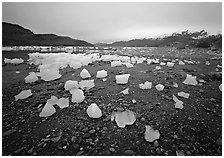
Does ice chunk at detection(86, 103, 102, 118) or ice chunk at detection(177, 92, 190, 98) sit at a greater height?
ice chunk at detection(177, 92, 190, 98)

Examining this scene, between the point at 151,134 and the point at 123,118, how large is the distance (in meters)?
0.42

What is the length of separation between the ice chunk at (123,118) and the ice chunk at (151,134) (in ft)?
0.78

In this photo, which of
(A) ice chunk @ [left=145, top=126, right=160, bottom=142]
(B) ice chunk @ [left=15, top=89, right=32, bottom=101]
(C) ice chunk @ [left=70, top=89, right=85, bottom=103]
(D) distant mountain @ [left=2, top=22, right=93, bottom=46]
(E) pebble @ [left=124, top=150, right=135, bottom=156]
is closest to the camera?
(E) pebble @ [left=124, top=150, right=135, bottom=156]

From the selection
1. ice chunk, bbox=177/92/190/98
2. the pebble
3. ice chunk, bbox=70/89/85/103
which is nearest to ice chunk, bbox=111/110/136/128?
the pebble

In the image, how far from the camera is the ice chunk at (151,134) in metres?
1.64

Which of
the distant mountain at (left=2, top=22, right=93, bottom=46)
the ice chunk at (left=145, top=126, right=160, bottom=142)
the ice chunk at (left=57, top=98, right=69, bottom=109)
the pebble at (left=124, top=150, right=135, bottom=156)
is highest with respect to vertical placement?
the distant mountain at (left=2, top=22, right=93, bottom=46)

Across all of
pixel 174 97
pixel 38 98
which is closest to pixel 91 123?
pixel 38 98

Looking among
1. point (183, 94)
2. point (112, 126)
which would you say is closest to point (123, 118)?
point (112, 126)

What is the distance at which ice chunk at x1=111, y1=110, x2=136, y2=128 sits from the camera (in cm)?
185

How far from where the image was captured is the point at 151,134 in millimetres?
1676

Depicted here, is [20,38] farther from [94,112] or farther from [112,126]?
[112,126]

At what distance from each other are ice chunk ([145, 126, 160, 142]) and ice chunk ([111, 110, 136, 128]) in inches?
9.3

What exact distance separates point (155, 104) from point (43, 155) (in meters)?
1.65

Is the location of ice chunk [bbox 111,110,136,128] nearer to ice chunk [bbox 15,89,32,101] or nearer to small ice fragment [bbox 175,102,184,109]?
small ice fragment [bbox 175,102,184,109]
